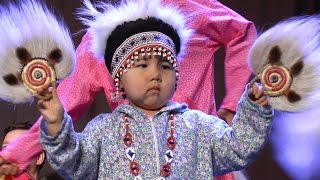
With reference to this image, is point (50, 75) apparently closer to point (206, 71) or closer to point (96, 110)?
point (206, 71)

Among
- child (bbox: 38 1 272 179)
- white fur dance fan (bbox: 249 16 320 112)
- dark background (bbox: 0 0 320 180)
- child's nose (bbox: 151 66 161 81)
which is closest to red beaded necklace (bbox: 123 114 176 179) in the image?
child (bbox: 38 1 272 179)

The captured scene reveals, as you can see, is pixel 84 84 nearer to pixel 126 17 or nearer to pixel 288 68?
pixel 126 17

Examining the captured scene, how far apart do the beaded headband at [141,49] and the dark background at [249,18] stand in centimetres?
102

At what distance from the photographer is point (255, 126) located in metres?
1.44

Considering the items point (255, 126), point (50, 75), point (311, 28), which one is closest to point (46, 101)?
point (50, 75)

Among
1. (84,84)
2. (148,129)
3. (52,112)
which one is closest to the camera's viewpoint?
(52,112)

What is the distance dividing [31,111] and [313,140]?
117 cm

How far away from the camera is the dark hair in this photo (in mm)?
1574

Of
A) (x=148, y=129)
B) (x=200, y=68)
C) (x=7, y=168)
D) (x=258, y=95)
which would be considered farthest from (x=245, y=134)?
(x=7, y=168)

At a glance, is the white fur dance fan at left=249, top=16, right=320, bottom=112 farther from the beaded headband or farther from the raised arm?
the beaded headband

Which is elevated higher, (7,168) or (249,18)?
(249,18)

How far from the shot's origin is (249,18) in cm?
276

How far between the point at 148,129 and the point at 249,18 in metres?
1.33

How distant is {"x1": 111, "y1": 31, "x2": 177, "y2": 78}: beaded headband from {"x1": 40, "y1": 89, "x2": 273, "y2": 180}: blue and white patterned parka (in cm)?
9
